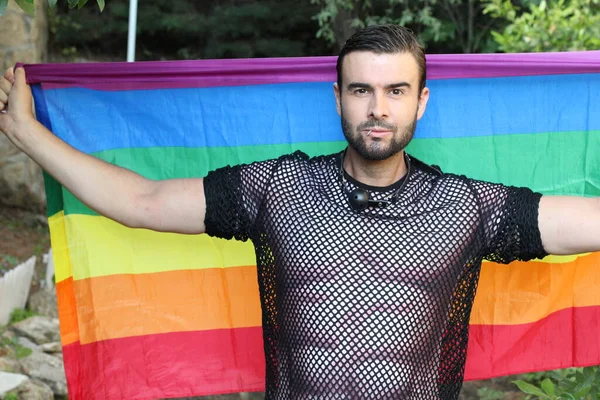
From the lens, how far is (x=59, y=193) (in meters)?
3.33

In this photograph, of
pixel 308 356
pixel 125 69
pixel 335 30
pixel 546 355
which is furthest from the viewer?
pixel 335 30

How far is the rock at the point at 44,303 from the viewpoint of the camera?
719 cm

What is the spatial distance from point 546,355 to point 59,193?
73.2 inches

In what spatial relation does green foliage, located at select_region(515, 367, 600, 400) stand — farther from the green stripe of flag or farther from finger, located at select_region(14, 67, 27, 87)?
finger, located at select_region(14, 67, 27, 87)

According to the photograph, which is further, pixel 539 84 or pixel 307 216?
pixel 539 84

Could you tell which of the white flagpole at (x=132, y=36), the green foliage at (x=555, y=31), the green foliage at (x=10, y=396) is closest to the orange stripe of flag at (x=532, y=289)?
the white flagpole at (x=132, y=36)

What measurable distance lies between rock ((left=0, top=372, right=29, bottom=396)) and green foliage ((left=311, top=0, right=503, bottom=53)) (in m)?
4.93

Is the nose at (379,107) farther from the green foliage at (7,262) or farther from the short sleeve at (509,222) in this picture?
the green foliage at (7,262)

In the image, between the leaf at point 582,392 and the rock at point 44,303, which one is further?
the rock at point 44,303

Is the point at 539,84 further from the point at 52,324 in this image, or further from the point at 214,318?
the point at 52,324

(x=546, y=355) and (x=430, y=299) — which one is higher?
(x=430, y=299)

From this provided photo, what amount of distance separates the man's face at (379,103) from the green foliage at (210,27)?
7469 millimetres

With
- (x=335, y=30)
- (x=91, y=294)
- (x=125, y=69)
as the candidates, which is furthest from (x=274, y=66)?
(x=335, y=30)

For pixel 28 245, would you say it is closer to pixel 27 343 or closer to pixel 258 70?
pixel 27 343
